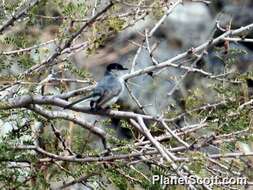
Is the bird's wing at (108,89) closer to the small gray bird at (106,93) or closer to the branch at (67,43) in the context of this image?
the small gray bird at (106,93)

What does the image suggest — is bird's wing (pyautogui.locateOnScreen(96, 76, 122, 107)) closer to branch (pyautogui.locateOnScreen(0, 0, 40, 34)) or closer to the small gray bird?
the small gray bird

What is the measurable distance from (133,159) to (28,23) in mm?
743

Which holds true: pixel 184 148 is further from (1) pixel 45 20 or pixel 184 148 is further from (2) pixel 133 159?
(1) pixel 45 20

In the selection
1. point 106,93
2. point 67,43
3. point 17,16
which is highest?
point 17,16

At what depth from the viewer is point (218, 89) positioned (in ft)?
8.06

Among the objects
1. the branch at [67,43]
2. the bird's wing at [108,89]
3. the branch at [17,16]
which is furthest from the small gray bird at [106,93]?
the branch at [17,16]

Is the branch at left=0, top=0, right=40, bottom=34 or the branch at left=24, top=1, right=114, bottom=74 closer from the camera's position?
the branch at left=24, top=1, right=114, bottom=74

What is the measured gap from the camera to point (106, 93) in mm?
2678

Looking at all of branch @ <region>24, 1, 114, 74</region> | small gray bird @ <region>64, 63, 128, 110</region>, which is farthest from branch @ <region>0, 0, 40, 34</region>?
small gray bird @ <region>64, 63, 128, 110</region>

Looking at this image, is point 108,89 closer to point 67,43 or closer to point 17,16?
point 67,43

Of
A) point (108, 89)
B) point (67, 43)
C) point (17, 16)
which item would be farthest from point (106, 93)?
point (17, 16)

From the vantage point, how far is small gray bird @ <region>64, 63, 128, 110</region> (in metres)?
2.60

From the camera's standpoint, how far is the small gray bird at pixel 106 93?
2.60 metres

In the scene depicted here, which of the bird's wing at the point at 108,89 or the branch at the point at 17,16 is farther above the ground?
the branch at the point at 17,16
